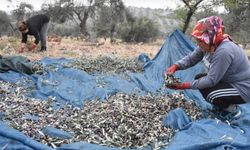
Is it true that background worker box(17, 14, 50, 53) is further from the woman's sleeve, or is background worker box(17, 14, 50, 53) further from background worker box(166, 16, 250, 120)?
background worker box(166, 16, 250, 120)

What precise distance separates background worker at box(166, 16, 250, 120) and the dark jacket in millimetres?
6339

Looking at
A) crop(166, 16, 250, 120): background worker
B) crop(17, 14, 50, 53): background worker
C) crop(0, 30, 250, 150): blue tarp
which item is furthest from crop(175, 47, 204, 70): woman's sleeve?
crop(17, 14, 50, 53): background worker

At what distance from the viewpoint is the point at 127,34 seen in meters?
20.0

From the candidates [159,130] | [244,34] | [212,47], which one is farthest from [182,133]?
[244,34]

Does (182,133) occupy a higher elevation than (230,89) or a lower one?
lower

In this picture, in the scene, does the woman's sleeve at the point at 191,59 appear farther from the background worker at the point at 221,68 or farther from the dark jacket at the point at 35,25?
the dark jacket at the point at 35,25

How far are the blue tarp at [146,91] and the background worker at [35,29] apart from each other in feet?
6.27

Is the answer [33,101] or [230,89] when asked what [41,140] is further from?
[230,89]

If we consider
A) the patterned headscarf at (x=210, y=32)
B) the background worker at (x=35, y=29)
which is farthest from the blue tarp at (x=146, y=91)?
the background worker at (x=35, y=29)

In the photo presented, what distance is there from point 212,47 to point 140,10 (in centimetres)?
4337

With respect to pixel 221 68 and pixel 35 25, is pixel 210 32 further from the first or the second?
pixel 35 25

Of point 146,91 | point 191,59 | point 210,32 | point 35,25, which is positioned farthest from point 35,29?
point 210,32

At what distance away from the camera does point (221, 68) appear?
4609mm

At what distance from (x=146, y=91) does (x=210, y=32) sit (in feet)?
7.13
